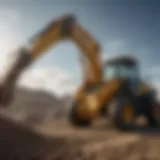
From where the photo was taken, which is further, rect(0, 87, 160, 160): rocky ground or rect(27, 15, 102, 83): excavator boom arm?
rect(27, 15, 102, 83): excavator boom arm

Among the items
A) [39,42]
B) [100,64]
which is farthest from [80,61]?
[39,42]

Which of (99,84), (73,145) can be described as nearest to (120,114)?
(99,84)

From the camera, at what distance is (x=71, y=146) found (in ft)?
16.3

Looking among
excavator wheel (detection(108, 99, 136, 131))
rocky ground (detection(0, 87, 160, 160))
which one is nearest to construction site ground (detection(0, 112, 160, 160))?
rocky ground (detection(0, 87, 160, 160))

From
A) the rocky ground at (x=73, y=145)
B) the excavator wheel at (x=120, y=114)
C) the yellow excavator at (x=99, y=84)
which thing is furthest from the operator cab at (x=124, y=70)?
the rocky ground at (x=73, y=145)

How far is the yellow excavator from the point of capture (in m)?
6.05

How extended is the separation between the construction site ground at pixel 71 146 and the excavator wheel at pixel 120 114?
16 cm

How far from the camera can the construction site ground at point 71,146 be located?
166 inches

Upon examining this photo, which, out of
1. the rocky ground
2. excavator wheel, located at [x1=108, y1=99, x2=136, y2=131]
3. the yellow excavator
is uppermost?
the yellow excavator

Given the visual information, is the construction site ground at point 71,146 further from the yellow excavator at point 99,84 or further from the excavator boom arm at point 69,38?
the excavator boom arm at point 69,38

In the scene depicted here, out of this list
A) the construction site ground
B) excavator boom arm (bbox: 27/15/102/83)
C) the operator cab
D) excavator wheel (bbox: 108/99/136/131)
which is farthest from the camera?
the operator cab

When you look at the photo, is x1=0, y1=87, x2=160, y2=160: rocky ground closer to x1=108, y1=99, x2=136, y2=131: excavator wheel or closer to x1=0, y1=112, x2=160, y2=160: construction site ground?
x1=0, y1=112, x2=160, y2=160: construction site ground

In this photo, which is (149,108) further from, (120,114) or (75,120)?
(75,120)

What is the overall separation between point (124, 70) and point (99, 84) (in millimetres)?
563
